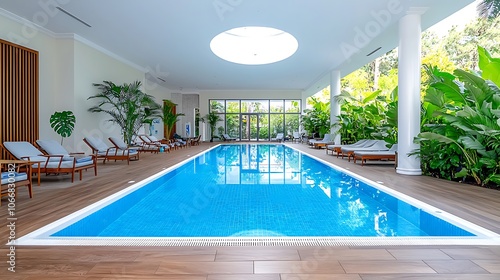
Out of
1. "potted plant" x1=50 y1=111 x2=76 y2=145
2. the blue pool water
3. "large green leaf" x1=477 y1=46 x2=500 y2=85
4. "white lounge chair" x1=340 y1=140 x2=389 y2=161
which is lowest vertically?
the blue pool water

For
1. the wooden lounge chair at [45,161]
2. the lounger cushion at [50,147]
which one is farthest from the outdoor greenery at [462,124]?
the lounger cushion at [50,147]

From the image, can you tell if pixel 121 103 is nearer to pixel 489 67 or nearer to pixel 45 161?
pixel 45 161

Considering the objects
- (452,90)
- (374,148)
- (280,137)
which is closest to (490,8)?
(374,148)

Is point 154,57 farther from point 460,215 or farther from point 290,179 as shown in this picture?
point 460,215

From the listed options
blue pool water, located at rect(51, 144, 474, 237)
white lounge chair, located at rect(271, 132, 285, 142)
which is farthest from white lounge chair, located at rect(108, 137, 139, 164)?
white lounge chair, located at rect(271, 132, 285, 142)

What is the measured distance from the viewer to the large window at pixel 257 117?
2302cm

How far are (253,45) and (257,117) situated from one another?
31.8ft

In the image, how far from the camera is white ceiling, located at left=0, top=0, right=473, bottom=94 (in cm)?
719

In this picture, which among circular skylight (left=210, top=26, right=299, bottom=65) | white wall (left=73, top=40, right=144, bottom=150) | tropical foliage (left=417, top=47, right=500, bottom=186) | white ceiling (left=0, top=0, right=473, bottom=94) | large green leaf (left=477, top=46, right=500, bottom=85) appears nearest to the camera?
tropical foliage (left=417, top=47, right=500, bottom=186)

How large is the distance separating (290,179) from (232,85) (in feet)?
45.7

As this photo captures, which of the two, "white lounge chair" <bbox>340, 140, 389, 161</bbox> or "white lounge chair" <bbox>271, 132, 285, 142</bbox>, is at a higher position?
"white lounge chair" <bbox>271, 132, 285, 142</bbox>

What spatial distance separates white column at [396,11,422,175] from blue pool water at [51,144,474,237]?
1.69 meters

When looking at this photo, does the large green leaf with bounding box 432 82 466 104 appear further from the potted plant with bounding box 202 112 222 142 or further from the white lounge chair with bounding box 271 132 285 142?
the potted plant with bounding box 202 112 222 142

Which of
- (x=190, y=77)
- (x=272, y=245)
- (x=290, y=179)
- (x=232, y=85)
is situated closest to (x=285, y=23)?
(x=290, y=179)
